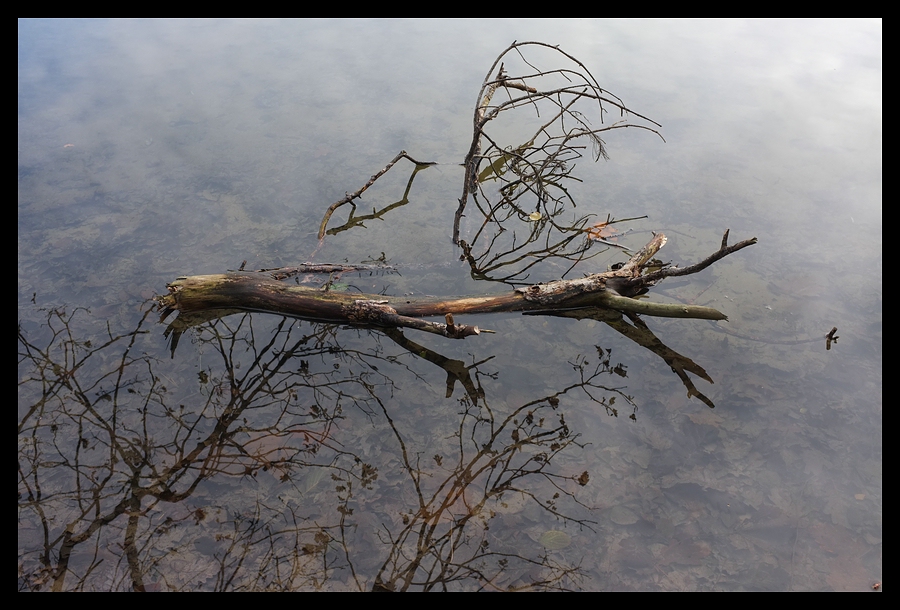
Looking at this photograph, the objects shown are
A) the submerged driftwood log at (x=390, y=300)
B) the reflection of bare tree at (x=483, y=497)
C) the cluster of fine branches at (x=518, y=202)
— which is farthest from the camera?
the cluster of fine branches at (x=518, y=202)

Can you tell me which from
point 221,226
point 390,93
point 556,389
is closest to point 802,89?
point 390,93

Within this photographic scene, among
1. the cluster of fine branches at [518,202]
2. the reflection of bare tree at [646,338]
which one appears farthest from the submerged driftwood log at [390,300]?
the cluster of fine branches at [518,202]

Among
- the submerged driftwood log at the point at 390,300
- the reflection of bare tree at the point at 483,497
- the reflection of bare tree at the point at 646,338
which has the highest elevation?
the submerged driftwood log at the point at 390,300

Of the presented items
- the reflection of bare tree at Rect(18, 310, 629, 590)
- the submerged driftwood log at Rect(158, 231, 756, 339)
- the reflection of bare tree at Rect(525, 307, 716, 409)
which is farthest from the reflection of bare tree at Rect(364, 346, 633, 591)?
the submerged driftwood log at Rect(158, 231, 756, 339)

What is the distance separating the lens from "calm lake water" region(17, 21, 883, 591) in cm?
262

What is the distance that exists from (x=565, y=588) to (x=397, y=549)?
0.67 metres

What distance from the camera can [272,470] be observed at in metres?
2.87

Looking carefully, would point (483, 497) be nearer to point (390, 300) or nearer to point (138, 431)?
point (390, 300)

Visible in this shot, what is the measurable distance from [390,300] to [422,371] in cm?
47

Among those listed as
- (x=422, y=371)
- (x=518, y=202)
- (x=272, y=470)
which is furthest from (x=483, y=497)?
(x=518, y=202)

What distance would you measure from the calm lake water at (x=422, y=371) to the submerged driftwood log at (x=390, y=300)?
0.37 feet

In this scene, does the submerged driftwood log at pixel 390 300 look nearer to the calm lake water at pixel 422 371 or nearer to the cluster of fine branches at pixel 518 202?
the calm lake water at pixel 422 371

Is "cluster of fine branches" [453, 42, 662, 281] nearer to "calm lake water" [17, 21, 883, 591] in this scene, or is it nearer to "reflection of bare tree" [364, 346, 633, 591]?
"calm lake water" [17, 21, 883, 591]

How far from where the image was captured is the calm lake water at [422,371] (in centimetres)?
262
